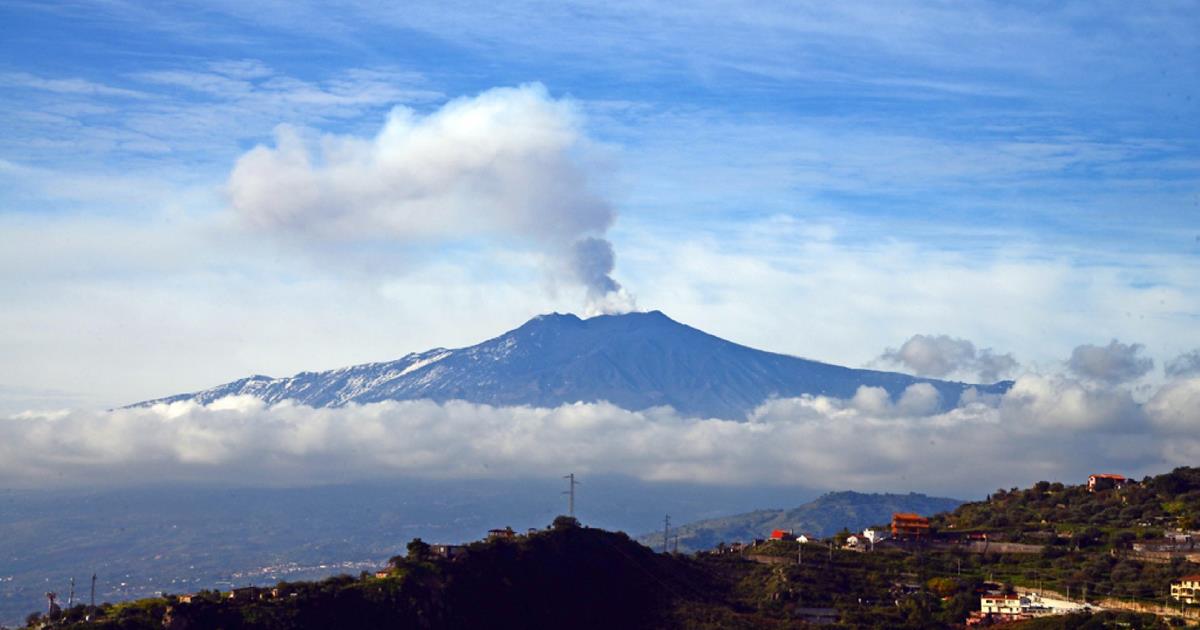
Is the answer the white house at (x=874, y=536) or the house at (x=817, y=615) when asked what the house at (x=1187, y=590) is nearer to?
the house at (x=817, y=615)

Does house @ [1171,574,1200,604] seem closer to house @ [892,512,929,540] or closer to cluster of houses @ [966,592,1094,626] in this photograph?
cluster of houses @ [966,592,1094,626]

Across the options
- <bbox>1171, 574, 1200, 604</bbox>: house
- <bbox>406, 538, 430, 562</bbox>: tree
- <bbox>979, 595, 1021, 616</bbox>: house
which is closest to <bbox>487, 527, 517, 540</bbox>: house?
<bbox>406, 538, 430, 562</bbox>: tree

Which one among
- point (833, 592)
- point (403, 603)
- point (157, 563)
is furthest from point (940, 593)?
point (157, 563)

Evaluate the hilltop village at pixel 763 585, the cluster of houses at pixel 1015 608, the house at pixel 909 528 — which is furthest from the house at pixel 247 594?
the house at pixel 909 528

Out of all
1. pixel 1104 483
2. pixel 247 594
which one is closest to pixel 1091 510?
pixel 1104 483

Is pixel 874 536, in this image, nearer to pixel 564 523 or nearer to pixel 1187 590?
pixel 1187 590

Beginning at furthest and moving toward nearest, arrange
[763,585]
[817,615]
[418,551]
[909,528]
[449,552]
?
[909,528] → [763,585] → [817,615] → [449,552] → [418,551]
